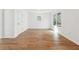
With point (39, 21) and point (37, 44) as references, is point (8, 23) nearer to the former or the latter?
point (37, 44)

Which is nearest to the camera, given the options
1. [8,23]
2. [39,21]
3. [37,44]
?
[37,44]

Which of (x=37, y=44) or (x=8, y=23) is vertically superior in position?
(x=8, y=23)

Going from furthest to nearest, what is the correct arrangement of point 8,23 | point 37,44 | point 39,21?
point 39,21, point 8,23, point 37,44

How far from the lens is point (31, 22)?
43.7 ft

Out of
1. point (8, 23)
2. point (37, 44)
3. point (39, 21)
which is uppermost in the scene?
point (39, 21)

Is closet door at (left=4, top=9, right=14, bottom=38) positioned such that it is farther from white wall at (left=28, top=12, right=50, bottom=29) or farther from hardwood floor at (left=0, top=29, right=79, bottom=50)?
white wall at (left=28, top=12, right=50, bottom=29)

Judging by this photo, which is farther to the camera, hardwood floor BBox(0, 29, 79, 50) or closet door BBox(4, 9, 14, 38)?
closet door BBox(4, 9, 14, 38)

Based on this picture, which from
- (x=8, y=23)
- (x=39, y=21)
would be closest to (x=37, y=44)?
(x=8, y=23)

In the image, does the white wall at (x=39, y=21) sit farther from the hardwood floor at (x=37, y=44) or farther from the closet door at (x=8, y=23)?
the hardwood floor at (x=37, y=44)

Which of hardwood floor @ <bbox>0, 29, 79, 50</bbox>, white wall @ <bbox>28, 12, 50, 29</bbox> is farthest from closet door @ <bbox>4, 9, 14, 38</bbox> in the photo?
white wall @ <bbox>28, 12, 50, 29</bbox>

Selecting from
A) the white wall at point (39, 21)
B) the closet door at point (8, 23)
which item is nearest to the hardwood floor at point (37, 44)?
the closet door at point (8, 23)

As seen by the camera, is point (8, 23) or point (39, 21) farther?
point (39, 21)
